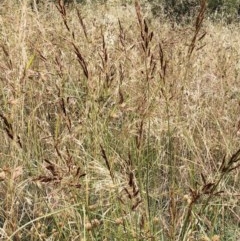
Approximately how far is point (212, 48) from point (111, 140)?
1991 mm

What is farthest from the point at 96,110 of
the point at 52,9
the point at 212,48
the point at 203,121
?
the point at 52,9

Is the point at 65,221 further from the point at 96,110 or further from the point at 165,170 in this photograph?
the point at 165,170

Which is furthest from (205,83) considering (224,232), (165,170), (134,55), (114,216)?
(114,216)

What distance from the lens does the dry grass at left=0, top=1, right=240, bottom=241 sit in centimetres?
104

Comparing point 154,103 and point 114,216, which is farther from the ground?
point 154,103

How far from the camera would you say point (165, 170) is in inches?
67.3

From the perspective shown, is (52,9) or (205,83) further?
(52,9)

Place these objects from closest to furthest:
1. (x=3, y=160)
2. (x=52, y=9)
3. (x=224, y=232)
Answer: (x=224, y=232), (x=3, y=160), (x=52, y=9)

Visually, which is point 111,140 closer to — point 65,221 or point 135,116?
point 135,116

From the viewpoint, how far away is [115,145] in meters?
1.63

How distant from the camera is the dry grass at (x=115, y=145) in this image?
1041mm

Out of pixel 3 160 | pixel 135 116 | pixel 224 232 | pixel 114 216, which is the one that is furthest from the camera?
pixel 135 116

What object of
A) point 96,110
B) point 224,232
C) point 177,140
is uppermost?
point 96,110

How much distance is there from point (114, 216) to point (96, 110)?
32 cm
